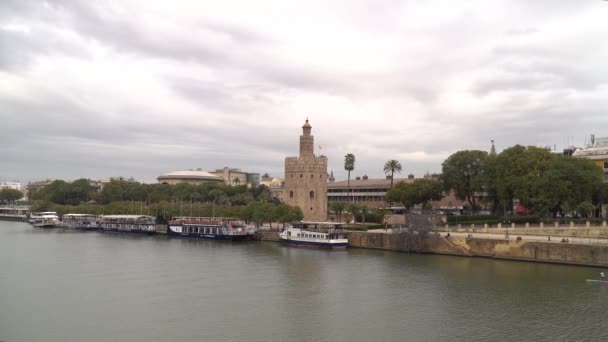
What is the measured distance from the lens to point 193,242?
79000 millimetres

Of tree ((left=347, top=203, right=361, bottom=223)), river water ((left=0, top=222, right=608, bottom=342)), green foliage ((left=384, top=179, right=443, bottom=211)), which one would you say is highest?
green foliage ((left=384, top=179, right=443, bottom=211))

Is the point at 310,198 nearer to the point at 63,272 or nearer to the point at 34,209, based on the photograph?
the point at 63,272

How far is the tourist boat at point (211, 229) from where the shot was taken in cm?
8038

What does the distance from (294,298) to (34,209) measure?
132 meters

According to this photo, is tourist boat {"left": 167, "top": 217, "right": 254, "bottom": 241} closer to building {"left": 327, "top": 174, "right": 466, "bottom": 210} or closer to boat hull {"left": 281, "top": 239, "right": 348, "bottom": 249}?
A: boat hull {"left": 281, "top": 239, "right": 348, "bottom": 249}

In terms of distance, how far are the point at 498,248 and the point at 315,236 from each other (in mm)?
24224

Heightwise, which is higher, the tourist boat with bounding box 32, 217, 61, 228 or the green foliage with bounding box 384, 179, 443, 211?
the green foliage with bounding box 384, 179, 443, 211

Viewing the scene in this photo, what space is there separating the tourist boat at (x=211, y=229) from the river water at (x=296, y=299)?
21850 mm

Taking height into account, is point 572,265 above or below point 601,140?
below

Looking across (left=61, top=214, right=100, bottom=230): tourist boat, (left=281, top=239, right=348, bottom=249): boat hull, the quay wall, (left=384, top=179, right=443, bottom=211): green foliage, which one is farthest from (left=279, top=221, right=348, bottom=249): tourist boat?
the quay wall

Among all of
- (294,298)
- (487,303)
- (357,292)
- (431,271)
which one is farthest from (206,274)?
(487,303)

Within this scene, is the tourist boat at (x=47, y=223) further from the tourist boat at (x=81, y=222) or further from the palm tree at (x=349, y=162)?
the palm tree at (x=349, y=162)

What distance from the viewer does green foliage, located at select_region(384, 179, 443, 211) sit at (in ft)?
275

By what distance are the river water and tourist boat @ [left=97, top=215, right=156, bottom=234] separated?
3748cm
